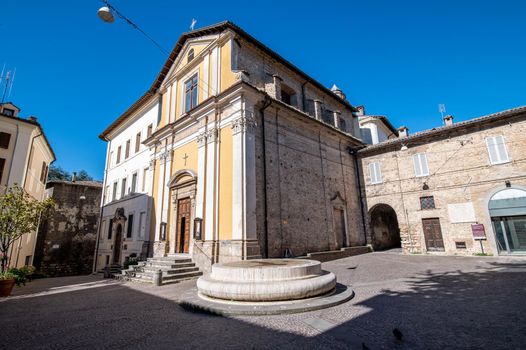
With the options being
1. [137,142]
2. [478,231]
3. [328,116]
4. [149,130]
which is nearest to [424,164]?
[478,231]

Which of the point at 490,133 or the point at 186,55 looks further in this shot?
the point at 186,55

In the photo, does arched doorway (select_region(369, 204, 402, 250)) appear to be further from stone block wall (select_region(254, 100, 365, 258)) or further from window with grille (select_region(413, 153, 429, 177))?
window with grille (select_region(413, 153, 429, 177))

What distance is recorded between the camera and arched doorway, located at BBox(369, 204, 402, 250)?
18.9 m

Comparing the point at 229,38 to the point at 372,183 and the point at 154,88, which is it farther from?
the point at 372,183

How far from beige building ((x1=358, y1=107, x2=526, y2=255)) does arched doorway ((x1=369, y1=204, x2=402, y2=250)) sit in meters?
0.31

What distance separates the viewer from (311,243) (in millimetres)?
13773

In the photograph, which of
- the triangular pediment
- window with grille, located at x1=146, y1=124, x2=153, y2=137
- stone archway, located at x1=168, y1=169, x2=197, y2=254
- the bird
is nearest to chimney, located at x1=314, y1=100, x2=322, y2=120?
the triangular pediment

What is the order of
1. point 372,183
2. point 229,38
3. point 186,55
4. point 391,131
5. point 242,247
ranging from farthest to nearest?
point 391,131, point 372,183, point 186,55, point 229,38, point 242,247

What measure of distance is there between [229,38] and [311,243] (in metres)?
11.6

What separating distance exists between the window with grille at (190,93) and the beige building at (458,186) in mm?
12958

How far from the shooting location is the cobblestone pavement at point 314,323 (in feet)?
12.5

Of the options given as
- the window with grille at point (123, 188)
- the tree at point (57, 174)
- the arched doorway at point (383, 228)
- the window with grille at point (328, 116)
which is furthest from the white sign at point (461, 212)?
the tree at point (57, 174)

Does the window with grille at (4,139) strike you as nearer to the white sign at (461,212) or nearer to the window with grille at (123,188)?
the window with grille at (123,188)

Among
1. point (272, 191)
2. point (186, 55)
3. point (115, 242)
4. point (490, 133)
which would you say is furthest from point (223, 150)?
point (490, 133)
